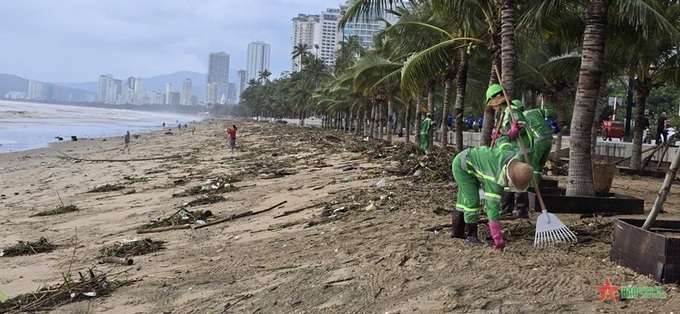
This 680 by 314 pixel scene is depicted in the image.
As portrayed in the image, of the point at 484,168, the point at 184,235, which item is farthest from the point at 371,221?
the point at 184,235

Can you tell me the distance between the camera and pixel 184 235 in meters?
8.39

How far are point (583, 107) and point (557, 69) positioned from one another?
341 inches

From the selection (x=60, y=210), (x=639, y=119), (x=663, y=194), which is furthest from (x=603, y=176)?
(x=60, y=210)

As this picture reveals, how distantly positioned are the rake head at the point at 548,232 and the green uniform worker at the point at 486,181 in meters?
0.39

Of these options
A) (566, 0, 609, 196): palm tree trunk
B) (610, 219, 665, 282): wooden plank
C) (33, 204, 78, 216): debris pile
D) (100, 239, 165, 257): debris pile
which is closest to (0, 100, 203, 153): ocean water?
(33, 204, 78, 216): debris pile

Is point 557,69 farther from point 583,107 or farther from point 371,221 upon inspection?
point 371,221

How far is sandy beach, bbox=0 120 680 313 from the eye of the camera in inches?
172

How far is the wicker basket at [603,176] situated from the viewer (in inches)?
348

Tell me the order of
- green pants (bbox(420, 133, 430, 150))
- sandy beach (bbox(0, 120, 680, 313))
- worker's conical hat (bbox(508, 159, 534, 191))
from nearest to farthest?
1. sandy beach (bbox(0, 120, 680, 313))
2. worker's conical hat (bbox(508, 159, 534, 191))
3. green pants (bbox(420, 133, 430, 150))

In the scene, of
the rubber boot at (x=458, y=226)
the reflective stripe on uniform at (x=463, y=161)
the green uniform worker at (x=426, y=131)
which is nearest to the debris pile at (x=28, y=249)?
the rubber boot at (x=458, y=226)

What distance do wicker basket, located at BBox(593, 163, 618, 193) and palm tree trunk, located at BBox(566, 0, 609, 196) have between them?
138 centimetres

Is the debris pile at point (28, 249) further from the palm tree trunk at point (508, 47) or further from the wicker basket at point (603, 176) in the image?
the wicker basket at point (603, 176)

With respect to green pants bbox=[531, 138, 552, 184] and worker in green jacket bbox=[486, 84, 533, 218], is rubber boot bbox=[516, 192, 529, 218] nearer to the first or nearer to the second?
worker in green jacket bbox=[486, 84, 533, 218]

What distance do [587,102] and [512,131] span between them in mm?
2279
